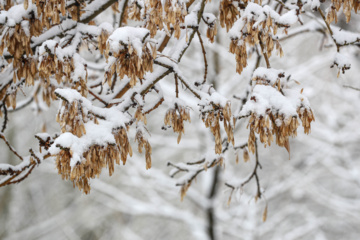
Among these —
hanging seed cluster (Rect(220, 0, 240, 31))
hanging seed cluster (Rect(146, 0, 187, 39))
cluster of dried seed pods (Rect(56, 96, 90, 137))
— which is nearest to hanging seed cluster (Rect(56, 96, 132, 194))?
cluster of dried seed pods (Rect(56, 96, 90, 137))

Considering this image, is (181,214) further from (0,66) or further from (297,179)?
(0,66)

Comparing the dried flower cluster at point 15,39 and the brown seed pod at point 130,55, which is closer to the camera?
the brown seed pod at point 130,55

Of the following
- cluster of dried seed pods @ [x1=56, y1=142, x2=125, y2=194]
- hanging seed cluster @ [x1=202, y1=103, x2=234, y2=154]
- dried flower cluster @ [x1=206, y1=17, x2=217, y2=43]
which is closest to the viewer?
cluster of dried seed pods @ [x1=56, y1=142, x2=125, y2=194]

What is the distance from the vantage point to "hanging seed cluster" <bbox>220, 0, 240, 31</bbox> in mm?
2025

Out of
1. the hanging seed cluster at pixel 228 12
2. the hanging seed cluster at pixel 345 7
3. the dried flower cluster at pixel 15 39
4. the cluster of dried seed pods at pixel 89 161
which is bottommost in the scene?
the cluster of dried seed pods at pixel 89 161

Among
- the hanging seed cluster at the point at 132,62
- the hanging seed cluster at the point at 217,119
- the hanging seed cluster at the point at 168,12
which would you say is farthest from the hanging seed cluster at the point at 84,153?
the hanging seed cluster at the point at 168,12

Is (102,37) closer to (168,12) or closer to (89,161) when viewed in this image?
(168,12)

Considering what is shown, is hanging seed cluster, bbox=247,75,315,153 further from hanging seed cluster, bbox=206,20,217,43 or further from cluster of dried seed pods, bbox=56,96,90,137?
cluster of dried seed pods, bbox=56,96,90,137

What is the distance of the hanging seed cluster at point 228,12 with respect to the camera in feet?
6.64

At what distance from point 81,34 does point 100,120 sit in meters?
0.75

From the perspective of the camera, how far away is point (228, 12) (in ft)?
6.72

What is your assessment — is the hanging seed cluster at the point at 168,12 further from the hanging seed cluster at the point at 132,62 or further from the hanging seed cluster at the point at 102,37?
the hanging seed cluster at the point at 102,37

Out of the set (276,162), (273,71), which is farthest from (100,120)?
(276,162)

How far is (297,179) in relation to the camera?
7.39 meters
